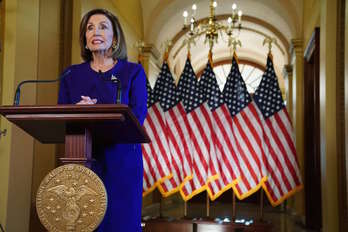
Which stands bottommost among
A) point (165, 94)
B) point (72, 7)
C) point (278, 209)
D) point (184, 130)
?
point (278, 209)

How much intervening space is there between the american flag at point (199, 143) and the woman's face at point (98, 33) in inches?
219

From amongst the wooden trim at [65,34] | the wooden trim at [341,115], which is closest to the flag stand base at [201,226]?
the wooden trim at [341,115]

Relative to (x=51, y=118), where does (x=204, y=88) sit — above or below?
above

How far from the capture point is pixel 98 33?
2.37 metres

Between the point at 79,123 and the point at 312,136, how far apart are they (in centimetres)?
766

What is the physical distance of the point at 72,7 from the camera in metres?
5.88

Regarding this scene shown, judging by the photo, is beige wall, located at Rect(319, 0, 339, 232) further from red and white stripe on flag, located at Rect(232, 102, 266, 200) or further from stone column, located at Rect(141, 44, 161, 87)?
stone column, located at Rect(141, 44, 161, 87)

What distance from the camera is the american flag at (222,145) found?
7656mm

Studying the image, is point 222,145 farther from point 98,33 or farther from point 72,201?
point 72,201

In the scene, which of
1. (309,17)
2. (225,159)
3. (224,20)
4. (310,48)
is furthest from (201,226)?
(224,20)

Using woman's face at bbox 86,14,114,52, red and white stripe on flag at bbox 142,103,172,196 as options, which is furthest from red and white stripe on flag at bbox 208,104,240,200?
woman's face at bbox 86,14,114,52

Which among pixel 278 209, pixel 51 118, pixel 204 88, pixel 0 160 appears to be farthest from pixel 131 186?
pixel 278 209

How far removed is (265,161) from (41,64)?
3819 millimetres

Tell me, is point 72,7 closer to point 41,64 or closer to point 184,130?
point 41,64
